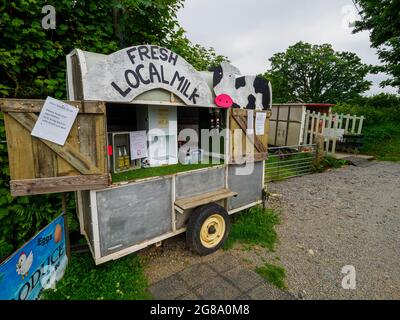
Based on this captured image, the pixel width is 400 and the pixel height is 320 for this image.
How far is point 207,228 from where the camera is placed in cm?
345

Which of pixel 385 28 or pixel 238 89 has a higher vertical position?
pixel 385 28

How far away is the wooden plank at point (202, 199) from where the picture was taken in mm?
3066

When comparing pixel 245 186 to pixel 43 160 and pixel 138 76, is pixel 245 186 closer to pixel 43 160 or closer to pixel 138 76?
pixel 138 76

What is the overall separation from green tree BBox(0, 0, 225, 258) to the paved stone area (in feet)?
5.99

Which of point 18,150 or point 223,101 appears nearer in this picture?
point 18,150

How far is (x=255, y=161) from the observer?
4133mm

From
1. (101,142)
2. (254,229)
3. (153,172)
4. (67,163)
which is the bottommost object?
(254,229)

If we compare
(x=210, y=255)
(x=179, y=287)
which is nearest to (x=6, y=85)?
(x=179, y=287)

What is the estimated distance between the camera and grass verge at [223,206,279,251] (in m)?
3.89

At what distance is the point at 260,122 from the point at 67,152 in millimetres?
3041

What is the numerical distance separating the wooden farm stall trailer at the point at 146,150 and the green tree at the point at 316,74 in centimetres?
2360

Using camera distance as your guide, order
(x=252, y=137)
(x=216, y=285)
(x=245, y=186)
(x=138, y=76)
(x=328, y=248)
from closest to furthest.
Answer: (x=138, y=76) < (x=216, y=285) < (x=328, y=248) < (x=252, y=137) < (x=245, y=186)

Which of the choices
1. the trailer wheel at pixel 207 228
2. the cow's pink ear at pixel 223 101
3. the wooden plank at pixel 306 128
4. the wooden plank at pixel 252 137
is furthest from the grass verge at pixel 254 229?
the wooden plank at pixel 306 128

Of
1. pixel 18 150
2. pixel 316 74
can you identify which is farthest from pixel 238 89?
pixel 316 74
